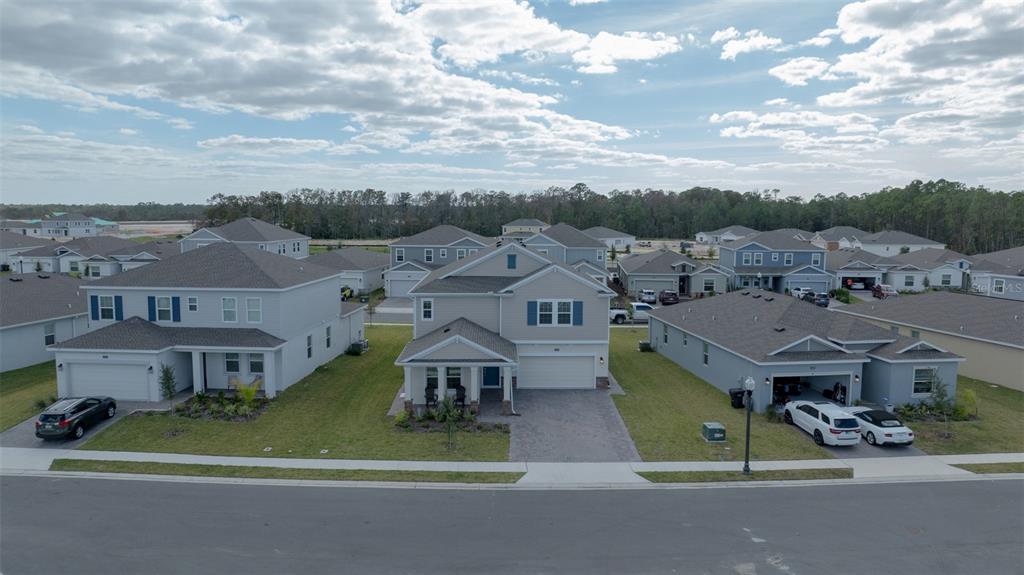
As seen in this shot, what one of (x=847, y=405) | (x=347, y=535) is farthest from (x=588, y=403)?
(x=347, y=535)

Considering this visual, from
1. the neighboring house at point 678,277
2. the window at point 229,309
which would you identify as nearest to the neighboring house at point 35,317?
the window at point 229,309

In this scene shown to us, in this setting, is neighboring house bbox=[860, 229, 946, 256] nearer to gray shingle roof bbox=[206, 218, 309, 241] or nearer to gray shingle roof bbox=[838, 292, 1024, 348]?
gray shingle roof bbox=[838, 292, 1024, 348]

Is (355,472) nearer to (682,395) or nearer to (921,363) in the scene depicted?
(682,395)

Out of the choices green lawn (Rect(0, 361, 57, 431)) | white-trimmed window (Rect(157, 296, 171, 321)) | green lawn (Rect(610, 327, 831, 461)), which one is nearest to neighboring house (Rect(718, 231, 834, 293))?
green lawn (Rect(610, 327, 831, 461))

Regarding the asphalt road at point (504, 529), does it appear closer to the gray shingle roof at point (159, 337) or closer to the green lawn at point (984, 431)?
the green lawn at point (984, 431)

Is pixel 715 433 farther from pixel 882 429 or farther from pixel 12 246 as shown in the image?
pixel 12 246
